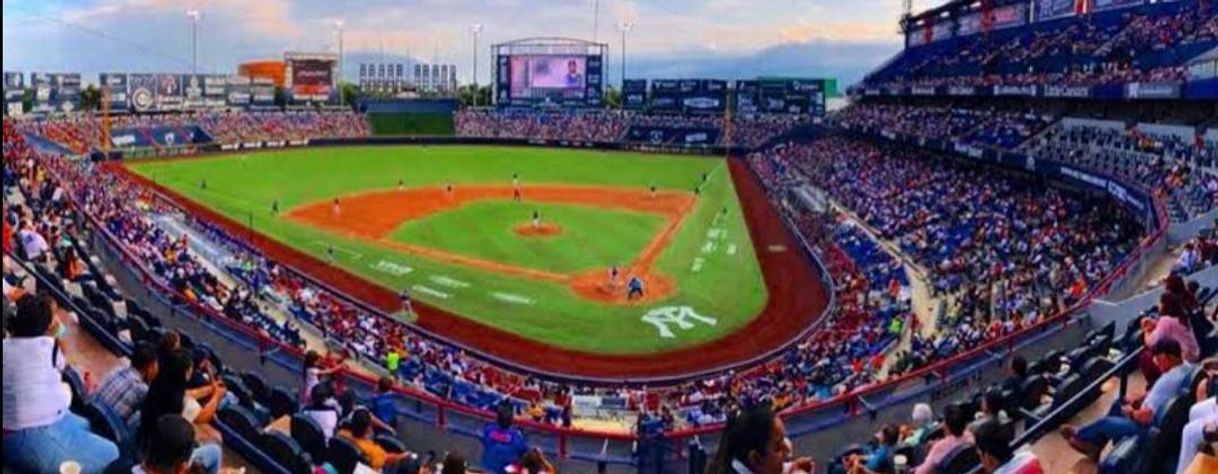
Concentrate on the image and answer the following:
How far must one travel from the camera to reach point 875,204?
150 ft

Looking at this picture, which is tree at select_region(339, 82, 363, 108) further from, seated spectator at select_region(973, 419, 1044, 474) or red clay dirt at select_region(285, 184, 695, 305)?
seated spectator at select_region(973, 419, 1044, 474)

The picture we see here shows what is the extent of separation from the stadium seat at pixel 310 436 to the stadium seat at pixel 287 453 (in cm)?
15

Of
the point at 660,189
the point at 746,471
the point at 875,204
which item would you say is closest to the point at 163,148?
the point at 660,189

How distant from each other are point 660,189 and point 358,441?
54.5 meters

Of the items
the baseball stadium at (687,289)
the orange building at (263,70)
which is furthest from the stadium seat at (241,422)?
the orange building at (263,70)

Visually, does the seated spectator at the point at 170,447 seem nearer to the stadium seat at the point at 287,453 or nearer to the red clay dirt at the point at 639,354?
the stadium seat at the point at 287,453

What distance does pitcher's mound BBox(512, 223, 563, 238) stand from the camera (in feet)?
146

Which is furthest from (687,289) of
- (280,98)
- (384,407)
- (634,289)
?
(280,98)

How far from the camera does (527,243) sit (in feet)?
139

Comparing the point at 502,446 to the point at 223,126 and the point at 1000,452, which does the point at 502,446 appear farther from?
the point at 223,126

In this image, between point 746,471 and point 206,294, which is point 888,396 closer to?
point 746,471

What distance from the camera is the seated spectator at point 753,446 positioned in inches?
181

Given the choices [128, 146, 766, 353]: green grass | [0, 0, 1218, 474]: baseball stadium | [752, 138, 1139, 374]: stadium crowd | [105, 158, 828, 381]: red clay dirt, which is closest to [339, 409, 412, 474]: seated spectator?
[0, 0, 1218, 474]: baseball stadium

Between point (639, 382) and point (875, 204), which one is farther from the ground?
point (875, 204)
